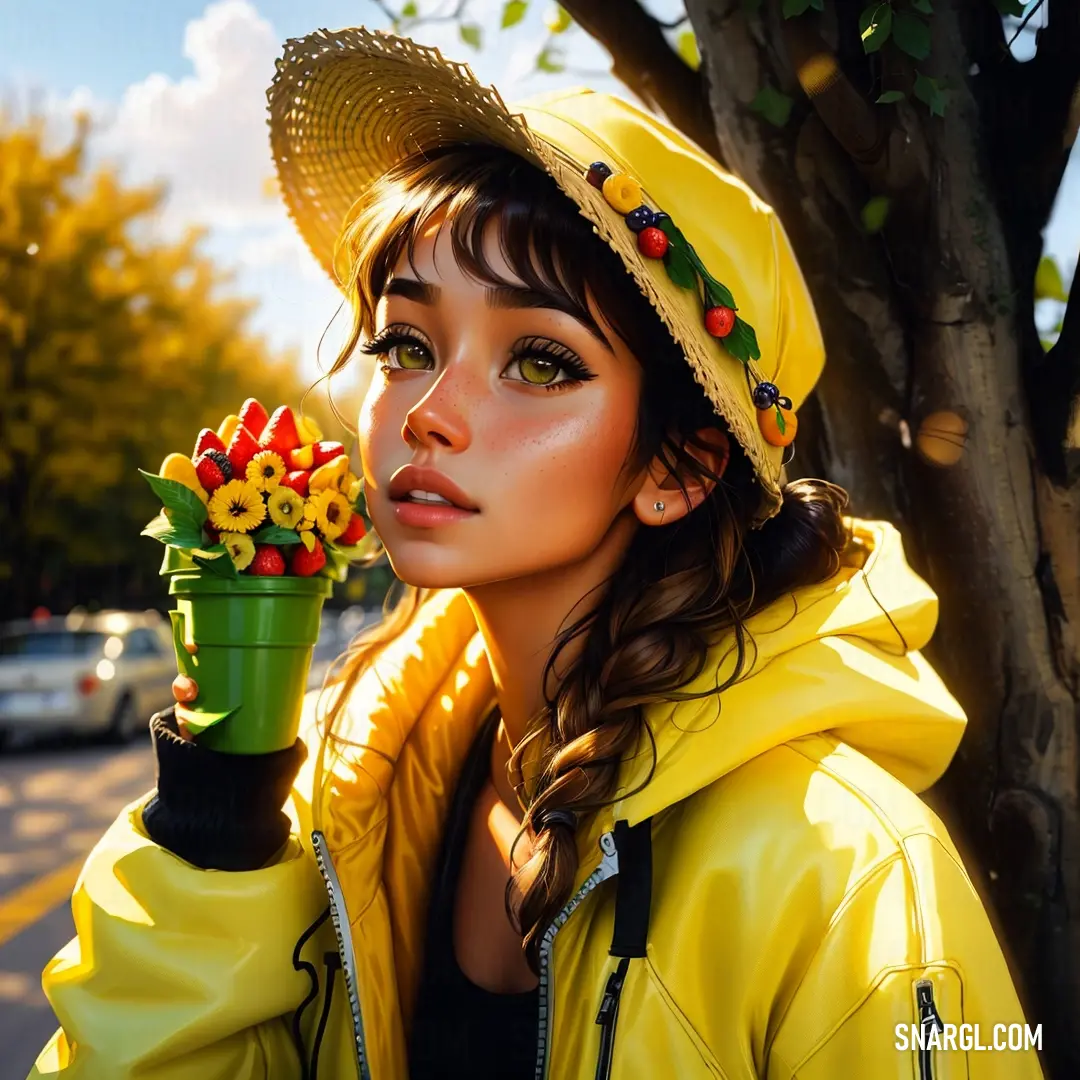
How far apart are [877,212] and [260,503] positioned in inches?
47.3

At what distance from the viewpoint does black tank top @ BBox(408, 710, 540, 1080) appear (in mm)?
1582

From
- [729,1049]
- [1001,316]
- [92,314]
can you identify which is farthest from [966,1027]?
[92,314]

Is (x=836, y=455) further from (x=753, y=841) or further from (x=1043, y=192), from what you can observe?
(x=753, y=841)

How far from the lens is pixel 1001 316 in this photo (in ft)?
6.07

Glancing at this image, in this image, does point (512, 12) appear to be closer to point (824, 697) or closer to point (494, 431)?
point (494, 431)

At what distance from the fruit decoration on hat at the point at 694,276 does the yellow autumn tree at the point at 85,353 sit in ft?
47.6

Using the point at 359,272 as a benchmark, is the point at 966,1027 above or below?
below

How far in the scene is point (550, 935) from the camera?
1.39 m

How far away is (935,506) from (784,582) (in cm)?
48

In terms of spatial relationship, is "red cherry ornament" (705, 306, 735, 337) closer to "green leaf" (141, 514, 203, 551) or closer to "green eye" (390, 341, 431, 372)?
"green eye" (390, 341, 431, 372)

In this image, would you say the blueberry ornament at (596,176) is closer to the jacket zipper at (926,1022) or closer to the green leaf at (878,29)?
the green leaf at (878,29)

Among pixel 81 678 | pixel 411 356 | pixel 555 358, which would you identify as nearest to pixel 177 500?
pixel 411 356

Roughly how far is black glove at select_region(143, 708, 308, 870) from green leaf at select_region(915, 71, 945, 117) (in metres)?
1.53

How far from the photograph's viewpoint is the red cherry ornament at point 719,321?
1475mm
